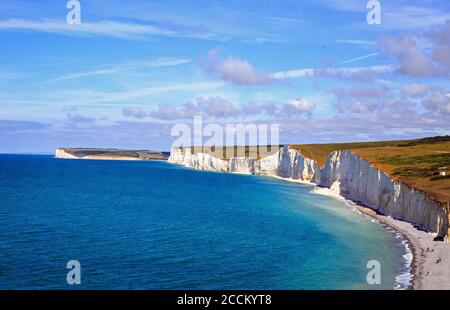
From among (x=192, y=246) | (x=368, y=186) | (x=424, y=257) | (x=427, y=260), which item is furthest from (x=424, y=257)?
(x=368, y=186)

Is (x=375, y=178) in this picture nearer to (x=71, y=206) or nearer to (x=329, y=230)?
(x=329, y=230)

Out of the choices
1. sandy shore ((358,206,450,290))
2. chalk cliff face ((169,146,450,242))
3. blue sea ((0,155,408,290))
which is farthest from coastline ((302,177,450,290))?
chalk cliff face ((169,146,450,242))

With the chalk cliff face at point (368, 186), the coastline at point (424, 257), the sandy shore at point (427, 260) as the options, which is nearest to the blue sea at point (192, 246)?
the coastline at point (424, 257)

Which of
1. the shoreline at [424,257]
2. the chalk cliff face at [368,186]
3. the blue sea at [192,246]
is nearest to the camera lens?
the shoreline at [424,257]

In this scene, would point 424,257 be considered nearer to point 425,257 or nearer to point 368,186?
point 425,257

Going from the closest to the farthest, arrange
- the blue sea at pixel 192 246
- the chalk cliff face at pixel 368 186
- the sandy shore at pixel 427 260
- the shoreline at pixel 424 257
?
the sandy shore at pixel 427 260 < the shoreline at pixel 424 257 < the blue sea at pixel 192 246 < the chalk cliff face at pixel 368 186

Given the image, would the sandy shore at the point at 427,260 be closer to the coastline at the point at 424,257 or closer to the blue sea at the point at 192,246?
the coastline at the point at 424,257
